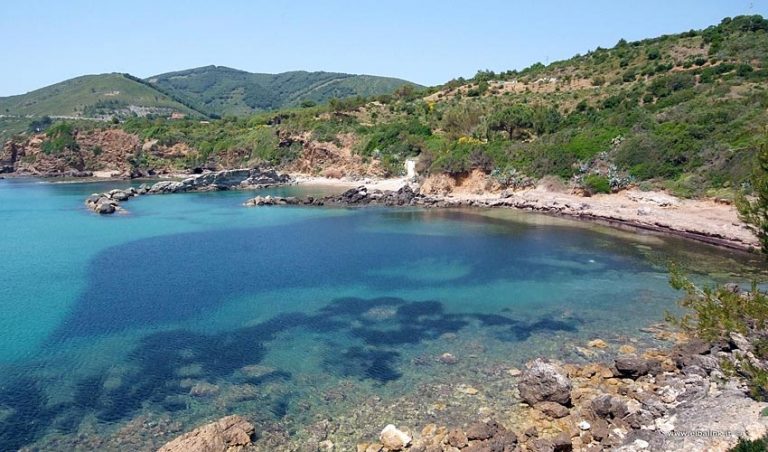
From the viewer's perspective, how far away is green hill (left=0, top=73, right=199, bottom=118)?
519 ft

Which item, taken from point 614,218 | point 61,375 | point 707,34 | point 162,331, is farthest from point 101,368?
point 707,34

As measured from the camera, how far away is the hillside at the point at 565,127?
46562mm

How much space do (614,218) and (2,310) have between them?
43345 mm

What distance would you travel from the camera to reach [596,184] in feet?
161

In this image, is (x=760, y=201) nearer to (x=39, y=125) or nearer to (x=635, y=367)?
(x=635, y=367)

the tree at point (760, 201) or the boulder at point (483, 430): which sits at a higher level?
the tree at point (760, 201)

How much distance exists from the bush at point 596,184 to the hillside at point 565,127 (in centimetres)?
10

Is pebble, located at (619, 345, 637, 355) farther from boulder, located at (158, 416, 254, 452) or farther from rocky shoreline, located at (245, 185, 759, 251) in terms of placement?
rocky shoreline, located at (245, 185, 759, 251)

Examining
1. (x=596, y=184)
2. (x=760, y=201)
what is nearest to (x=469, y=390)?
(x=760, y=201)

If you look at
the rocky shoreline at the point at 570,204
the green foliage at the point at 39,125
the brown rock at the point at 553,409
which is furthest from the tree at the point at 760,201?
the green foliage at the point at 39,125

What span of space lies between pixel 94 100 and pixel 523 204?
16341 centimetres

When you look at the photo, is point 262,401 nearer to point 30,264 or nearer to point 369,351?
point 369,351

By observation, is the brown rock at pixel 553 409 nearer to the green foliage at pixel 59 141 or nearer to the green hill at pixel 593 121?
the green hill at pixel 593 121

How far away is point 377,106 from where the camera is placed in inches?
3666
